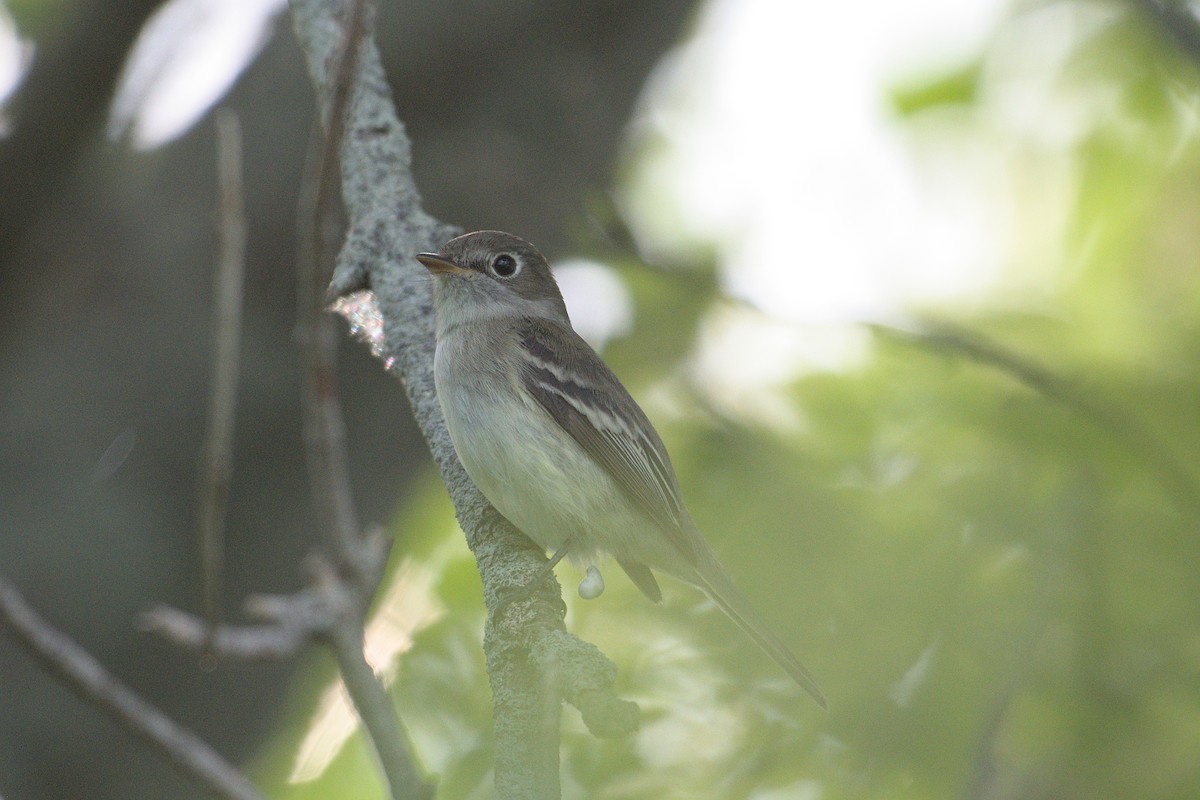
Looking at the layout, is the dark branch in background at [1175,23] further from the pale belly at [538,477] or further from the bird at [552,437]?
the pale belly at [538,477]

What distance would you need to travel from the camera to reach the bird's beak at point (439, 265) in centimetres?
335

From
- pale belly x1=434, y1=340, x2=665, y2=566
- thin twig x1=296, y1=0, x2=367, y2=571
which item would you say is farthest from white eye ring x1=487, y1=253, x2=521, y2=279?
thin twig x1=296, y1=0, x2=367, y2=571

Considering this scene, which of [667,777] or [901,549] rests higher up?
[901,549]

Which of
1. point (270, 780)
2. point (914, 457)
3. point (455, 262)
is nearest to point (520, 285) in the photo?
point (455, 262)

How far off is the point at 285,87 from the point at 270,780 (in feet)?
9.08

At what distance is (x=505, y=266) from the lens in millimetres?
4195

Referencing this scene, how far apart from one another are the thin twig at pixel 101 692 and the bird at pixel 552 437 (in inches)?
40.4

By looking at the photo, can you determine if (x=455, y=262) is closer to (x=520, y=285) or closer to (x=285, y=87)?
(x=520, y=285)

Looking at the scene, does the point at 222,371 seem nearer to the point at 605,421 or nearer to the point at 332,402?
the point at 332,402

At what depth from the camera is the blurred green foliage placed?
2658 mm

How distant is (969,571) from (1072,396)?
53 centimetres

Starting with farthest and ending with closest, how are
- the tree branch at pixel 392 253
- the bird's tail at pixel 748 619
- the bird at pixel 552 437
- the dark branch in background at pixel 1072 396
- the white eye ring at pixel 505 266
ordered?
the white eye ring at pixel 505 266, the bird at pixel 552 437, the tree branch at pixel 392 253, the bird's tail at pixel 748 619, the dark branch in background at pixel 1072 396

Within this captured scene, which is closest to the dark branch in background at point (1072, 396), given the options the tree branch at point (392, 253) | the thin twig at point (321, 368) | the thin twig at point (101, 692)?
the tree branch at point (392, 253)

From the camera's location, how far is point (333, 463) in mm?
3113
